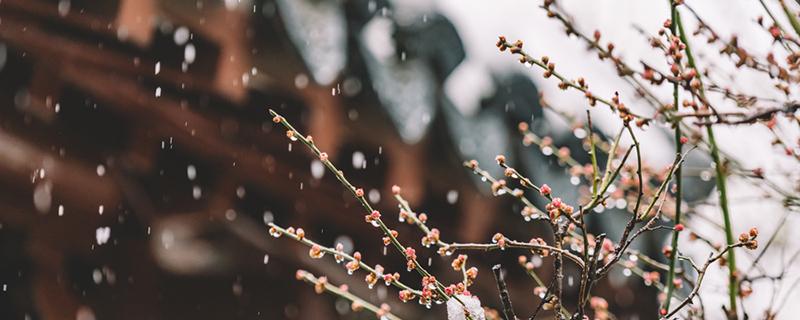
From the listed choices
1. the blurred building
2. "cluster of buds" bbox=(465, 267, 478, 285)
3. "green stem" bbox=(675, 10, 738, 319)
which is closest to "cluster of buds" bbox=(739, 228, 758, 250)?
"green stem" bbox=(675, 10, 738, 319)

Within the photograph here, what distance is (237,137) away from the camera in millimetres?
3268

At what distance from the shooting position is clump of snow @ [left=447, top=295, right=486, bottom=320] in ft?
2.70

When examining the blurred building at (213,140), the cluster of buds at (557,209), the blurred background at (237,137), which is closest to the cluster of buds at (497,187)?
the cluster of buds at (557,209)

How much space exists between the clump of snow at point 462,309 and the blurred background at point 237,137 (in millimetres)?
1811

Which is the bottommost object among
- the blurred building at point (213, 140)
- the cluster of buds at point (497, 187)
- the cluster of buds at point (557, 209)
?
the blurred building at point (213, 140)

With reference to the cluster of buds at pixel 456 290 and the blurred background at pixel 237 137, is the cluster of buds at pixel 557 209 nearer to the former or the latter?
the cluster of buds at pixel 456 290

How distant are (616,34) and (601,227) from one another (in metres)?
1.25

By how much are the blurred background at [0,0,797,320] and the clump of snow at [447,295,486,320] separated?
1811 mm

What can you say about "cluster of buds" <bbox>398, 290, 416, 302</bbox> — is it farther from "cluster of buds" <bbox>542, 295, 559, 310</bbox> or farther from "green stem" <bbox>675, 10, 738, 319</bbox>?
"green stem" <bbox>675, 10, 738, 319</bbox>

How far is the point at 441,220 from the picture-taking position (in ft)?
Answer: 14.3

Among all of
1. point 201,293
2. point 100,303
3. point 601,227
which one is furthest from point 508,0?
point 100,303

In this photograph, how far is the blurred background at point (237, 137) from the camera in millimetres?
2928

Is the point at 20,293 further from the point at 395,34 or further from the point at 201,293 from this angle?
the point at 395,34

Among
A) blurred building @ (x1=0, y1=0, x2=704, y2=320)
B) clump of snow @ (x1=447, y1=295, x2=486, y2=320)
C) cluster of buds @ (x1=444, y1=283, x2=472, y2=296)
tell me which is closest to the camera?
clump of snow @ (x1=447, y1=295, x2=486, y2=320)
